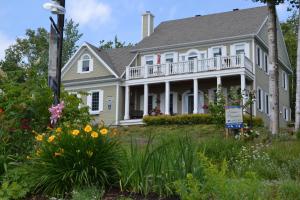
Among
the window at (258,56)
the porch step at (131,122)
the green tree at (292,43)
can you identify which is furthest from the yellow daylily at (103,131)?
the green tree at (292,43)

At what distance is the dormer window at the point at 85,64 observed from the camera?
33344 mm

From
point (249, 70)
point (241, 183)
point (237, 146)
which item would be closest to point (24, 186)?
point (241, 183)

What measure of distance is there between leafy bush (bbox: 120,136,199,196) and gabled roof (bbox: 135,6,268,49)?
2486 centimetres

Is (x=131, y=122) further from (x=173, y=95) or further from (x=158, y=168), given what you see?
(x=158, y=168)

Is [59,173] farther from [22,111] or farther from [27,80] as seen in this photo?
[27,80]

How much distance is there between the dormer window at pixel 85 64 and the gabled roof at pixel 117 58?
724mm

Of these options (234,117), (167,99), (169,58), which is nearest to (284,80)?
(169,58)

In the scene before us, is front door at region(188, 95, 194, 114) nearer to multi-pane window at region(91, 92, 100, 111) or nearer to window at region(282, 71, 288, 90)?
multi-pane window at region(91, 92, 100, 111)

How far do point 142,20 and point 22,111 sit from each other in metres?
29.8

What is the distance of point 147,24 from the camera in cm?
3619

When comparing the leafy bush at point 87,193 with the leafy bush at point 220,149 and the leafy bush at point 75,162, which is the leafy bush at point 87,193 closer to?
the leafy bush at point 75,162

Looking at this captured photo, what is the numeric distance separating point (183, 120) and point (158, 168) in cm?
2136

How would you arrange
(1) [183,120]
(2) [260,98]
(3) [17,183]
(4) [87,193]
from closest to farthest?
1. (4) [87,193]
2. (3) [17,183]
3. (1) [183,120]
4. (2) [260,98]

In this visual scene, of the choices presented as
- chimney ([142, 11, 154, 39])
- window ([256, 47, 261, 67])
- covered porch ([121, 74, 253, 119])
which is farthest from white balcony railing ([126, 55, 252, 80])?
chimney ([142, 11, 154, 39])
